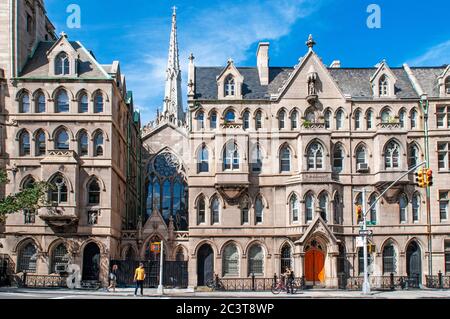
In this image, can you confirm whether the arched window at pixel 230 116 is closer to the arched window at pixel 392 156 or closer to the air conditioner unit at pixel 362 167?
the air conditioner unit at pixel 362 167

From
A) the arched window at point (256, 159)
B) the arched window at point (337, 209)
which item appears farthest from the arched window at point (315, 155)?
the arched window at point (256, 159)

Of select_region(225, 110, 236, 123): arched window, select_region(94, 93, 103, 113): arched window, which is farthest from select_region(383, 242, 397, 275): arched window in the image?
select_region(94, 93, 103, 113): arched window

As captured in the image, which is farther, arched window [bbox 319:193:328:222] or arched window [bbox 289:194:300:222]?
arched window [bbox 289:194:300:222]

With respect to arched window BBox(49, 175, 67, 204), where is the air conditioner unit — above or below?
above

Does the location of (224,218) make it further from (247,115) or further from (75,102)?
(75,102)

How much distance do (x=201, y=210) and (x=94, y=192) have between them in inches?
356

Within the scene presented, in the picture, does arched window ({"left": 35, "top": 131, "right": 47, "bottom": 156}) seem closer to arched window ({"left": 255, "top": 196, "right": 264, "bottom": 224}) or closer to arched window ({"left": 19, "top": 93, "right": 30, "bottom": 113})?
arched window ({"left": 19, "top": 93, "right": 30, "bottom": 113})

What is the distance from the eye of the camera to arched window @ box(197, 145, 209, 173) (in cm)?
5088

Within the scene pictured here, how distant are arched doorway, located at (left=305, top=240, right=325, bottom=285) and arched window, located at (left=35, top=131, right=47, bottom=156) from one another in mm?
23165

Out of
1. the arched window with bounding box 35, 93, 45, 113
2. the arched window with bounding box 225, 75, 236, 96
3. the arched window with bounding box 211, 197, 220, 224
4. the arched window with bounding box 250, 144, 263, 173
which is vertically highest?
the arched window with bounding box 225, 75, 236, 96

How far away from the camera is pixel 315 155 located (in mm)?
49906

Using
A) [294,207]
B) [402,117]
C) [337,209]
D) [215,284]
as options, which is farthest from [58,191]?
[402,117]

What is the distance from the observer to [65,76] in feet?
165

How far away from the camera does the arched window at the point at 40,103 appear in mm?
50059
